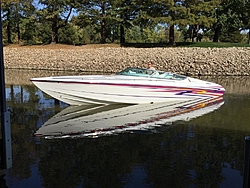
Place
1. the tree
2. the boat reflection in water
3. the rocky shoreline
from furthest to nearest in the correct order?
the tree, the rocky shoreline, the boat reflection in water

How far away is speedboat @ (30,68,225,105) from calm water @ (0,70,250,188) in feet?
5.95

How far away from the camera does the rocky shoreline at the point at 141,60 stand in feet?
78.6

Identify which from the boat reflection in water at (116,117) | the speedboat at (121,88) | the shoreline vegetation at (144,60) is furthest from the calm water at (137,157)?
the shoreline vegetation at (144,60)

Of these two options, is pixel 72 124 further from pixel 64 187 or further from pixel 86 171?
pixel 64 187

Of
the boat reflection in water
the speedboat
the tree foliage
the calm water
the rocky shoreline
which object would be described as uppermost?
the tree foliage

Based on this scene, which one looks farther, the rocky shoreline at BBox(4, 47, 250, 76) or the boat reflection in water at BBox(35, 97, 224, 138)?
the rocky shoreline at BBox(4, 47, 250, 76)

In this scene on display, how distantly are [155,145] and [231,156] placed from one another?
164cm

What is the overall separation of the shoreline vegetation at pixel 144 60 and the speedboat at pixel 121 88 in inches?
480

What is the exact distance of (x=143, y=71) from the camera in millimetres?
11797

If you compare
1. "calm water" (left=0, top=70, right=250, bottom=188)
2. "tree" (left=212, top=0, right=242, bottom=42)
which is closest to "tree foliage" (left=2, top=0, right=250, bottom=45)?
"tree" (left=212, top=0, right=242, bottom=42)

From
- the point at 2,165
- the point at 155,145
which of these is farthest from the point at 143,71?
the point at 2,165

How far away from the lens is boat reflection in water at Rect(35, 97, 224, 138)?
27.1 feet

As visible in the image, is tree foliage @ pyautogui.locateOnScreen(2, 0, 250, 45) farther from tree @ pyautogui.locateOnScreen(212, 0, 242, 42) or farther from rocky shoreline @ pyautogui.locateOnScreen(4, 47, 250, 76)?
rocky shoreline @ pyautogui.locateOnScreen(4, 47, 250, 76)

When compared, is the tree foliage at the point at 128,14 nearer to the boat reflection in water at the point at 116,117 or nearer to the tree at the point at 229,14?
the tree at the point at 229,14
